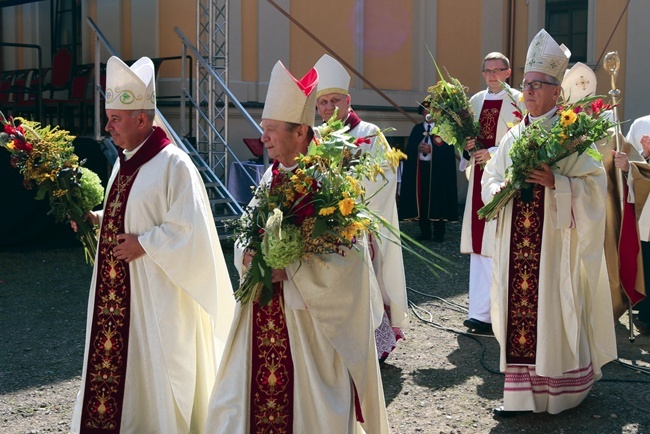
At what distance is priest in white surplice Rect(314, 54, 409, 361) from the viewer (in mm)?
6363

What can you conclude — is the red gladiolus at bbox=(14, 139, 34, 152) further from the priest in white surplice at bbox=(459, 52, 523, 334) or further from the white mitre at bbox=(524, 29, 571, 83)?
the priest in white surplice at bbox=(459, 52, 523, 334)

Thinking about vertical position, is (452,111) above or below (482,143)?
above

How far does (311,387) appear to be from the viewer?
4.07 meters

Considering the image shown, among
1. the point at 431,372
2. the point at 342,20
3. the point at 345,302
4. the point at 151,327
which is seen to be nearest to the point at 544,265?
the point at 431,372

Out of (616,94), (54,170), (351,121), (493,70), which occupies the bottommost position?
(54,170)

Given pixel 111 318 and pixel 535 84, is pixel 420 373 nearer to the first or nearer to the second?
pixel 535 84

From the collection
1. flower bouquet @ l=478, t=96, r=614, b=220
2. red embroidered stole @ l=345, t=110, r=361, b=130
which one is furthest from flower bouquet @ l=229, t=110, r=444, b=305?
red embroidered stole @ l=345, t=110, r=361, b=130

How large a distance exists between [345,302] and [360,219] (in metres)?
0.42

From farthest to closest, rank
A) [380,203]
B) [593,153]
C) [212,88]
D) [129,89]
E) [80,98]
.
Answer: [80,98] < [212,88] < [380,203] < [593,153] < [129,89]

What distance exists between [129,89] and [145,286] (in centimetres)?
102

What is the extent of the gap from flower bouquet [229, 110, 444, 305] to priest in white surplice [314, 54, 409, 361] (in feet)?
7.52

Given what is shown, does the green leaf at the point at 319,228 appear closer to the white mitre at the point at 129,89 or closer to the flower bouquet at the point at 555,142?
the white mitre at the point at 129,89

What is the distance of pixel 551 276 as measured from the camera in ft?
18.2

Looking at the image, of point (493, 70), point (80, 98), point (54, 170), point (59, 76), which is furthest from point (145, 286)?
point (59, 76)
